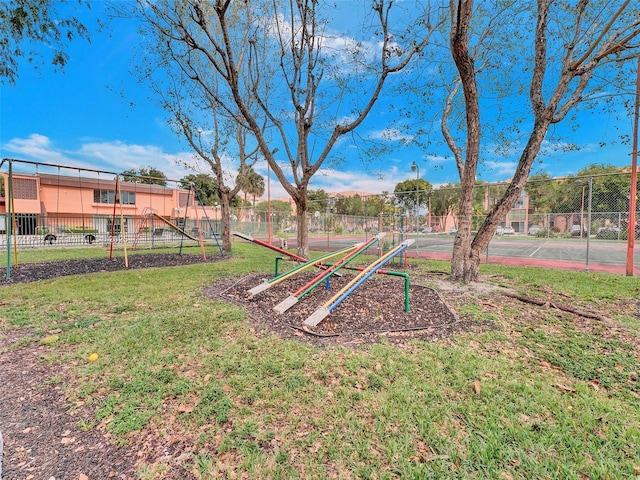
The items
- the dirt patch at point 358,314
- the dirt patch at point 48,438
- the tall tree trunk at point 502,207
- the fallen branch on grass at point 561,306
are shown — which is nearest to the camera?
the dirt patch at point 48,438

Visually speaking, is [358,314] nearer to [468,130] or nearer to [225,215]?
[468,130]

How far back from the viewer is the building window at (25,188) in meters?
22.8

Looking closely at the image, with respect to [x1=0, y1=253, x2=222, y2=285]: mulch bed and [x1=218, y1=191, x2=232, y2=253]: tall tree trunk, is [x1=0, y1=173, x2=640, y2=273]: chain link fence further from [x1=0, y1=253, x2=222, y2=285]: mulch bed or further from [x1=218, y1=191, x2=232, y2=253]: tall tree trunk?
[x1=0, y1=253, x2=222, y2=285]: mulch bed

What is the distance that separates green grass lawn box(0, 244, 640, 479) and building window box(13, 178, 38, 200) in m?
27.1

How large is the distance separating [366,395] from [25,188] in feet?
105

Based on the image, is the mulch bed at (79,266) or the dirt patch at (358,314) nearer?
the dirt patch at (358,314)

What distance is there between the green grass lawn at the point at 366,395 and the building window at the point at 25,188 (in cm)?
2706

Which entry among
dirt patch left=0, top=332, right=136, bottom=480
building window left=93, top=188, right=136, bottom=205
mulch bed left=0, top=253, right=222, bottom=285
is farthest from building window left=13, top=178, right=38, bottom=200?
dirt patch left=0, top=332, right=136, bottom=480

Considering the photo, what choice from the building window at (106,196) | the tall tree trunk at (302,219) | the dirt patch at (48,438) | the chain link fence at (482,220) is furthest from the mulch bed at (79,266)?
the building window at (106,196)

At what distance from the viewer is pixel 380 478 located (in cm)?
151

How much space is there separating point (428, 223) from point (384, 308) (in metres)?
17.4

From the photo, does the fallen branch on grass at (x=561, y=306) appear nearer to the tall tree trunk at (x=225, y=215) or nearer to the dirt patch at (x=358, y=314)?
the dirt patch at (x=358, y=314)

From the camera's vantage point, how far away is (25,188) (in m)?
22.9

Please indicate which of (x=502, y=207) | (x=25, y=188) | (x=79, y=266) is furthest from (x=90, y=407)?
(x=25, y=188)
